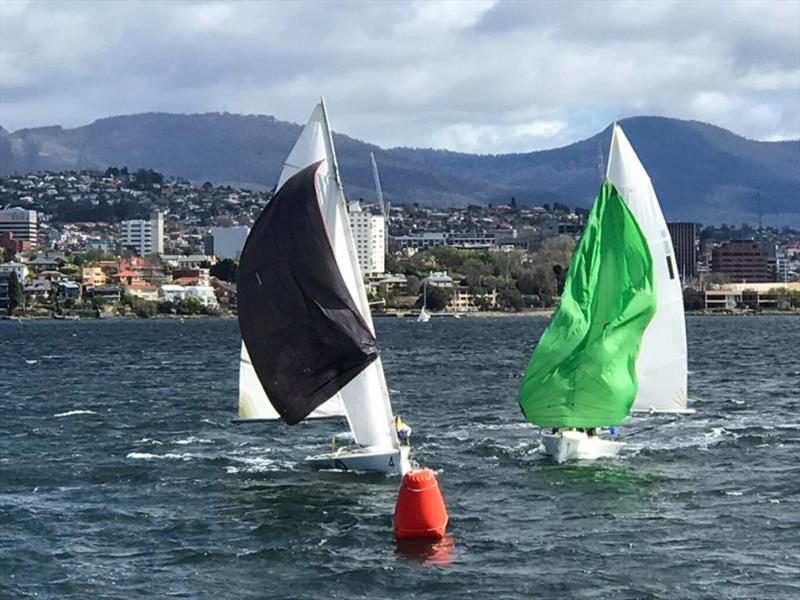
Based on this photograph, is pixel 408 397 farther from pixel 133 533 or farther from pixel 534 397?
pixel 133 533

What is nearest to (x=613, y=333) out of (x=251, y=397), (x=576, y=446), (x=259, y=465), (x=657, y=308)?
(x=657, y=308)

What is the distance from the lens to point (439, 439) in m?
48.4

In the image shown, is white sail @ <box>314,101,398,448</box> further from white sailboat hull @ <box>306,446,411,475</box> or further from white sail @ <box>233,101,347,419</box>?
white sailboat hull @ <box>306,446,411,475</box>

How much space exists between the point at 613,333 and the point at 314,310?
1005 centimetres

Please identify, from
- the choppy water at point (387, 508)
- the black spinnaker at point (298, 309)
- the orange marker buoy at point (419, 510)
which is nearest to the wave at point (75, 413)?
the choppy water at point (387, 508)

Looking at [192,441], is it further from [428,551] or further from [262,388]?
[428,551]

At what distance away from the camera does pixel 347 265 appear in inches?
1556

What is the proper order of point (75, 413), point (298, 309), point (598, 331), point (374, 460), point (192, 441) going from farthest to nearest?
point (75, 413), point (192, 441), point (598, 331), point (374, 460), point (298, 309)

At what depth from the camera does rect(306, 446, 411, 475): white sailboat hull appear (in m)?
38.7

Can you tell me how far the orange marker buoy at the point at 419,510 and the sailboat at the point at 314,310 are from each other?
6.77 metres

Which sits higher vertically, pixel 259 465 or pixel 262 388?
pixel 262 388

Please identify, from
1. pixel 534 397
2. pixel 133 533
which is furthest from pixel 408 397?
pixel 133 533

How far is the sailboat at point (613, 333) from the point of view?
140 feet

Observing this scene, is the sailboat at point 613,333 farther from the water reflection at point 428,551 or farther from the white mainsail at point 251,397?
the water reflection at point 428,551
